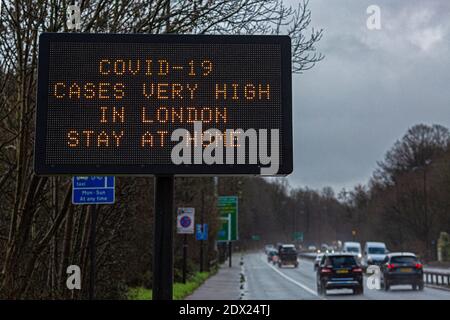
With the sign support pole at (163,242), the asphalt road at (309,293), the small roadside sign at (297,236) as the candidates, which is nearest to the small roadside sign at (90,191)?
the sign support pole at (163,242)

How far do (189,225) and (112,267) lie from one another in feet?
36.9

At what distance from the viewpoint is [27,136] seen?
9492 mm

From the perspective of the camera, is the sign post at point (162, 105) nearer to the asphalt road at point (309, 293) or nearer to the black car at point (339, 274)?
the asphalt road at point (309, 293)

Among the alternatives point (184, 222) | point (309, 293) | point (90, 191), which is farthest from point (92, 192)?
point (309, 293)

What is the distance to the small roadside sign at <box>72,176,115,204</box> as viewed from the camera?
455 inches

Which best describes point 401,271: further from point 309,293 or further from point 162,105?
point 162,105

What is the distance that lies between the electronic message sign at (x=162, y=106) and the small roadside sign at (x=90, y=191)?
4452 millimetres

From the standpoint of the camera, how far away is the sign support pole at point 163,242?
7414mm

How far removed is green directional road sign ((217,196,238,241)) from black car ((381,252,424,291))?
23268 millimetres

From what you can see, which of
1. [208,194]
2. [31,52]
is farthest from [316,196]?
[31,52]

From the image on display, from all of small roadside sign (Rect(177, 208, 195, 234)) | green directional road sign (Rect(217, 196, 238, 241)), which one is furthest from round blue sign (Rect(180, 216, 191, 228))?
green directional road sign (Rect(217, 196, 238, 241))

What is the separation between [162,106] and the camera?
6844 millimetres
